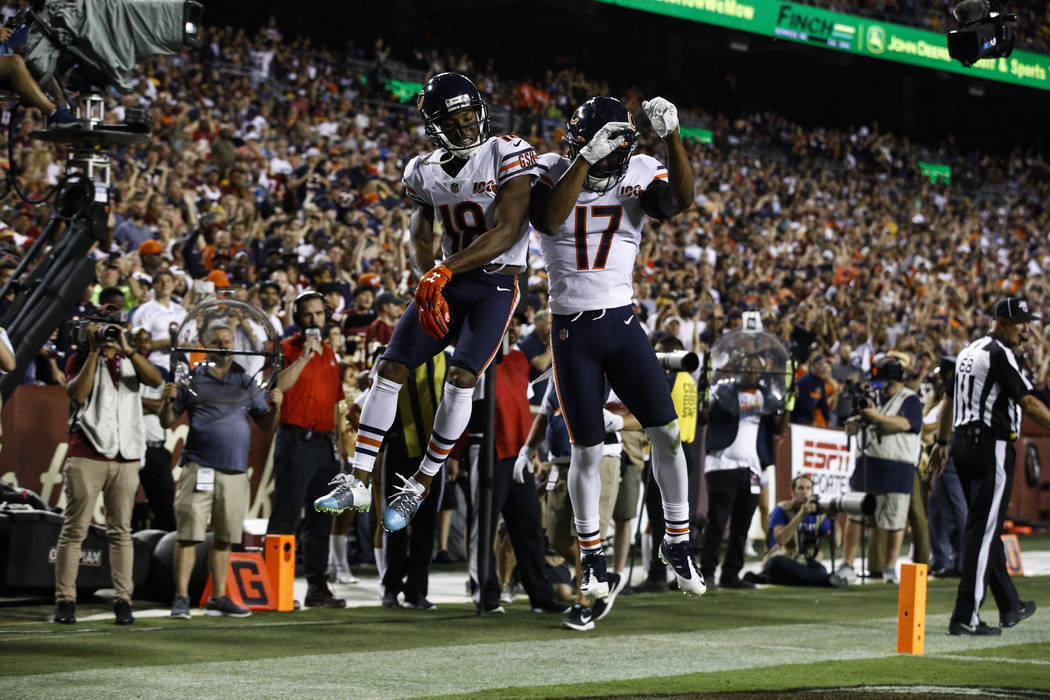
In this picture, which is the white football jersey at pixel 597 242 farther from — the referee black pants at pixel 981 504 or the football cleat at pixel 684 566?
the referee black pants at pixel 981 504

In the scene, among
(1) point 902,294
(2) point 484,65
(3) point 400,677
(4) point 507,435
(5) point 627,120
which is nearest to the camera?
(5) point 627,120

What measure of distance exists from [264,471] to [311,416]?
86.1 inches

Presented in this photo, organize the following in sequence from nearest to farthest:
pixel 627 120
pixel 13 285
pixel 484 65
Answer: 1. pixel 627 120
2. pixel 13 285
3. pixel 484 65

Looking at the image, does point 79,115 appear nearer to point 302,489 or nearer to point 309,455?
point 309,455

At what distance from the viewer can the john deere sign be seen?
98.5 feet

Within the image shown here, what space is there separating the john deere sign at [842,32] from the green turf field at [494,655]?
19639 mm

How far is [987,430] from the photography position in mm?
9844

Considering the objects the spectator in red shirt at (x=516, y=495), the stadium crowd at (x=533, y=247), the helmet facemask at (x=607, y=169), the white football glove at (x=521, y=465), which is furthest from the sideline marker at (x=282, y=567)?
the helmet facemask at (x=607, y=169)

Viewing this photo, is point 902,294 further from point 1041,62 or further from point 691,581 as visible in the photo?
point 691,581

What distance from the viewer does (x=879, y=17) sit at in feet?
114

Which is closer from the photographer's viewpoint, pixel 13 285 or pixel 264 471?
pixel 13 285

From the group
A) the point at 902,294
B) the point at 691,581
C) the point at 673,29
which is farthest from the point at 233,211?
the point at 673,29

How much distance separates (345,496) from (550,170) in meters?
1.55

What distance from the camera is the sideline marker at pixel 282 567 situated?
10.2 meters
